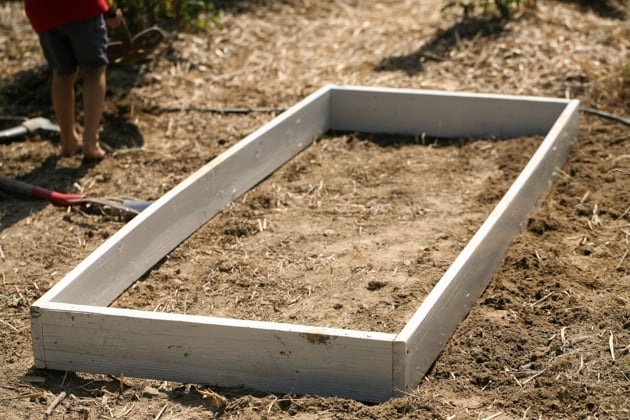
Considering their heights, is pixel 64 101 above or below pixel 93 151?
above

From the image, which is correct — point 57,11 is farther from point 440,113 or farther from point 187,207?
point 440,113

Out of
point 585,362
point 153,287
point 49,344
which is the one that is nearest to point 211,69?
point 153,287

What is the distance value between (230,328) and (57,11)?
2.90 m

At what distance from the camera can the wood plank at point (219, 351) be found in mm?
3777

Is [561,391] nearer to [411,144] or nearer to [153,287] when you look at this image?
[153,287]

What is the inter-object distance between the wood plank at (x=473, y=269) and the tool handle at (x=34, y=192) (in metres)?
2.28

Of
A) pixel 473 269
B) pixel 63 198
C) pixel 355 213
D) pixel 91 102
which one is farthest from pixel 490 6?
pixel 473 269

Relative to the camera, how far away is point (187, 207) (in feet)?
17.3

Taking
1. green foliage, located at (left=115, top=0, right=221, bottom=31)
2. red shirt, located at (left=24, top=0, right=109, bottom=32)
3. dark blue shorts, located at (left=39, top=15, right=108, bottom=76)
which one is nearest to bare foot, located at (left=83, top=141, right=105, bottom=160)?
dark blue shorts, located at (left=39, top=15, right=108, bottom=76)

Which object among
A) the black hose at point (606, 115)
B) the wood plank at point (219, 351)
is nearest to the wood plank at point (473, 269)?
the wood plank at point (219, 351)

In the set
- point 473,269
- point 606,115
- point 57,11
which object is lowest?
point 606,115

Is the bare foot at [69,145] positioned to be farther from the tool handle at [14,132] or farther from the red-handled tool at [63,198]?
the red-handled tool at [63,198]

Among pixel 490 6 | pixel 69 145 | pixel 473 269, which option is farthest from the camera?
pixel 490 6

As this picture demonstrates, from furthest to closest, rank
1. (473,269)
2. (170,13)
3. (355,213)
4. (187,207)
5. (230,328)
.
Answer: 1. (170,13)
2. (355,213)
3. (187,207)
4. (473,269)
5. (230,328)
